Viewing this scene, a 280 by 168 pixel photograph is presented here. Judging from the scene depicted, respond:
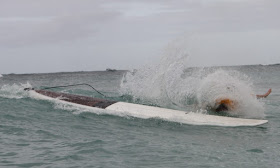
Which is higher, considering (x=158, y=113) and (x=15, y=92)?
(x=15, y=92)

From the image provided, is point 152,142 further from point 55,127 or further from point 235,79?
point 235,79

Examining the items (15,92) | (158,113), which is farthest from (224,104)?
(15,92)

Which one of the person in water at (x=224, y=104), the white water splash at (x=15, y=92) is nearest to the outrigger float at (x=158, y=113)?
the person in water at (x=224, y=104)

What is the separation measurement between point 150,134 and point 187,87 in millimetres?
6126

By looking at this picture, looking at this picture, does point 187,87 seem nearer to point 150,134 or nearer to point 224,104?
point 224,104

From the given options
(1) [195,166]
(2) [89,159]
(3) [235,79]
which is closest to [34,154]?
(2) [89,159]

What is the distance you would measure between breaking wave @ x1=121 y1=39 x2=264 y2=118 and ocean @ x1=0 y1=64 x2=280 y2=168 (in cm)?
4

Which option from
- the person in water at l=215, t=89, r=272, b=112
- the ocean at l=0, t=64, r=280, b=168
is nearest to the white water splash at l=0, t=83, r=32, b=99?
the ocean at l=0, t=64, r=280, b=168

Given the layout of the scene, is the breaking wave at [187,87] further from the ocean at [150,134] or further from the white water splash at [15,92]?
the white water splash at [15,92]

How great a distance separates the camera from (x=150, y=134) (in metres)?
8.49

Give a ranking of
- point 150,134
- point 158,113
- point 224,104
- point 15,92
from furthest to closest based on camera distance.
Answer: point 15,92 < point 224,104 < point 158,113 < point 150,134

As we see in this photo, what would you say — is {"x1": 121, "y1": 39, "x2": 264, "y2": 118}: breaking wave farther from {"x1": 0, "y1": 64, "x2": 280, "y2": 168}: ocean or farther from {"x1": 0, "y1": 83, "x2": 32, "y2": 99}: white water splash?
{"x1": 0, "y1": 83, "x2": 32, "y2": 99}: white water splash

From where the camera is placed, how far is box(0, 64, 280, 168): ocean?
6211 millimetres

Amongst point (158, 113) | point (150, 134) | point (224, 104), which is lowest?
point (150, 134)
